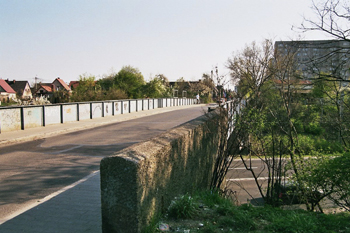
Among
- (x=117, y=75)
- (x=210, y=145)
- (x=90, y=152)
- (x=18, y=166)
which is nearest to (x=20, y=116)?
(x=90, y=152)

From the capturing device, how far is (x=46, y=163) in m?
9.70

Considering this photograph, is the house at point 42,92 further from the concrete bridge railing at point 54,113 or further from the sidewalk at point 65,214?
the sidewalk at point 65,214

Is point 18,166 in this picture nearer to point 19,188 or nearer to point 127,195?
point 19,188

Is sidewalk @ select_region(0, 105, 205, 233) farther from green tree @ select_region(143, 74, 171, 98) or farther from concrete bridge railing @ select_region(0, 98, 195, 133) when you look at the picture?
green tree @ select_region(143, 74, 171, 98)

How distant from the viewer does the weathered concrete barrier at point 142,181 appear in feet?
10.2

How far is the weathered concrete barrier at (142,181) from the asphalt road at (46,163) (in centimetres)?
283

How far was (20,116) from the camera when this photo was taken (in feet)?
57.0

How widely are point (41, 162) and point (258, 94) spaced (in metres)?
6.66

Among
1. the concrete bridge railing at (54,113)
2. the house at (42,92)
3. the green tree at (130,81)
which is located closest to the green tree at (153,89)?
the green tree at (130,81)

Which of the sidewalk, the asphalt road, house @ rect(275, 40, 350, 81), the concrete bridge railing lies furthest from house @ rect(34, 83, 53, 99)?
house @ rect(275, 40, 350, 81)

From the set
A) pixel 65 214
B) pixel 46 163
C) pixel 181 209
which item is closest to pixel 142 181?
pixel 181 209

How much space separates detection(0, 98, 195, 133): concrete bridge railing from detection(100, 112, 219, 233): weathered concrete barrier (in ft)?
46.6

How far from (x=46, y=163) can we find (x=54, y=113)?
11424 millimetres

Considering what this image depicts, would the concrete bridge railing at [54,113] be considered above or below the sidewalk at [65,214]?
above
